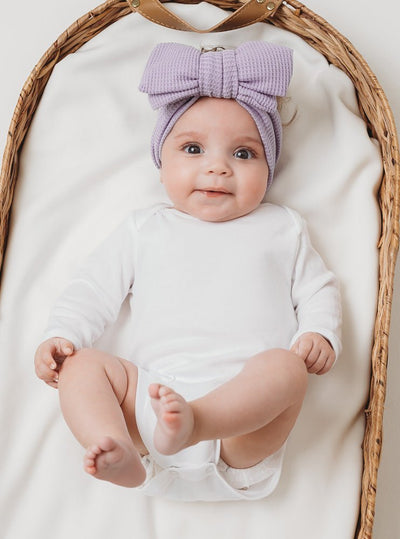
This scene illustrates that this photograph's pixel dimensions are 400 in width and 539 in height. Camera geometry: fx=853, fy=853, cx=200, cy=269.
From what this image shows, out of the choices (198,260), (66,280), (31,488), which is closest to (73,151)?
(66,280)

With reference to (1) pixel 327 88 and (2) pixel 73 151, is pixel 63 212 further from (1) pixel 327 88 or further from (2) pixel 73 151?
(1) pixel 327 88

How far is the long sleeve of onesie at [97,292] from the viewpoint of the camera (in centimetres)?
168

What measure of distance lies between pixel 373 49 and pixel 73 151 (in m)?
0.83

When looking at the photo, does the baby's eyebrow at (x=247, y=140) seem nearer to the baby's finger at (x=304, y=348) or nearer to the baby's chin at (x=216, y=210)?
the baby's chin at (x=216, y=210)

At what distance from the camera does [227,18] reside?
1926 mm

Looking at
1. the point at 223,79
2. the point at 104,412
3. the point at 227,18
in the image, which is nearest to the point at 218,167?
the point at 223,79

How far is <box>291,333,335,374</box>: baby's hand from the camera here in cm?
162

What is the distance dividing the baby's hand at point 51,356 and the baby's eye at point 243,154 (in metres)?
0.51

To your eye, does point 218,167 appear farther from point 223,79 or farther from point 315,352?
point 315,352

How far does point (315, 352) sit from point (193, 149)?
48 centimetres

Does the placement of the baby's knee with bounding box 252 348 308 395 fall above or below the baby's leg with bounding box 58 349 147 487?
above

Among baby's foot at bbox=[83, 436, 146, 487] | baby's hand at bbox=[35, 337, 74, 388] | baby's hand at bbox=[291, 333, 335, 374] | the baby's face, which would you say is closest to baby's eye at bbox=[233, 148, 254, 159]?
the baby's face

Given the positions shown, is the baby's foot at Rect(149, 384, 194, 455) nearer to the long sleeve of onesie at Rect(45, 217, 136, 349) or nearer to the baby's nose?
the long sleeve of onesie at Rect(45, 217, 136, 349)

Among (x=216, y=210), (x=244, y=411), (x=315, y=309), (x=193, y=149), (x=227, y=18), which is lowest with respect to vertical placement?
(x=244, y=411)
